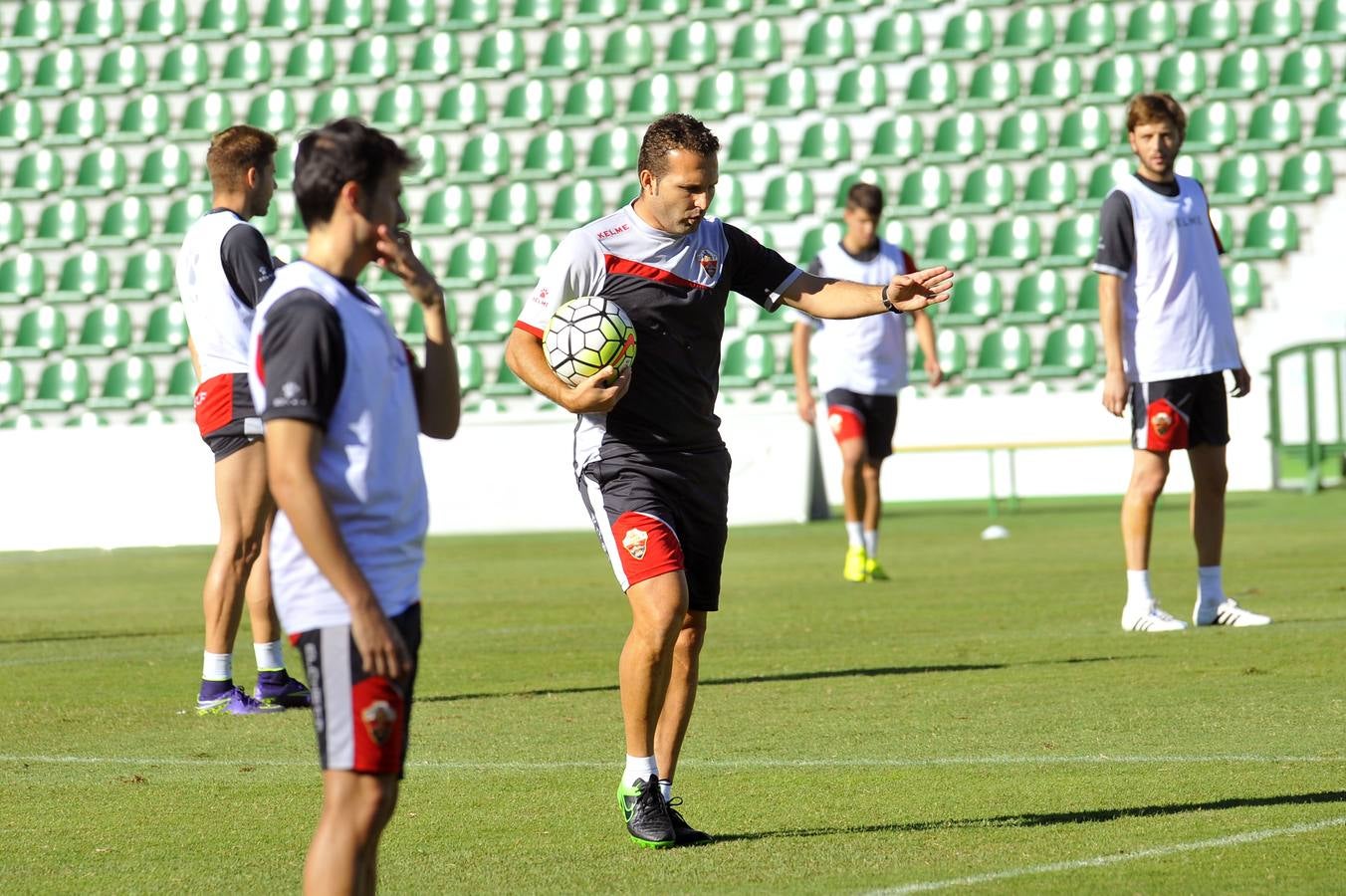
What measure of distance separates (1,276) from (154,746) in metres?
18.8

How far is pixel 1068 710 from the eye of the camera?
707 cm

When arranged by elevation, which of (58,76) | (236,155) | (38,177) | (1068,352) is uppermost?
(58,76)

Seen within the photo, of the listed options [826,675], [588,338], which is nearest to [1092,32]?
[826,675]

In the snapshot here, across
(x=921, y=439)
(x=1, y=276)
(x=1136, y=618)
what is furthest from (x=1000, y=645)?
(x=1, y=276)

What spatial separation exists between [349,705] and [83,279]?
2168cm

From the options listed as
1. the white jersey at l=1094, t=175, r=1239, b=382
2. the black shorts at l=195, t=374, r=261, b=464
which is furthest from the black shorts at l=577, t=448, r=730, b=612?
the white jersey at l=1094, t=175, r=1239, b=382

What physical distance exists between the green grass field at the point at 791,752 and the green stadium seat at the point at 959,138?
438 inches

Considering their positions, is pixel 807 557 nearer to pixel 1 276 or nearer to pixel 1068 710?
pixel 1068 710

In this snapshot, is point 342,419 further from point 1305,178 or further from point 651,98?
point 651,98

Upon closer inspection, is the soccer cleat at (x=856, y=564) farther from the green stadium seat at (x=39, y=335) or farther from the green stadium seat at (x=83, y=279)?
the green stadium seat at (x=83, y=279)

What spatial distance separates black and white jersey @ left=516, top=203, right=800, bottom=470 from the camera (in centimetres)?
541

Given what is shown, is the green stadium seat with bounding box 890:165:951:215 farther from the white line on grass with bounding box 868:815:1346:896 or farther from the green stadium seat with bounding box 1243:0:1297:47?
the white line on grass with bounding box 868:815:1346:896

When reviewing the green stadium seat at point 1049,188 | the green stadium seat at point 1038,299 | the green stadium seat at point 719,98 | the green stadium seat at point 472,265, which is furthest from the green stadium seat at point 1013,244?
the green stadium seat at point 472,265

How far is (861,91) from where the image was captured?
917 inches
